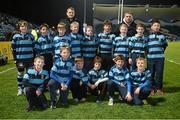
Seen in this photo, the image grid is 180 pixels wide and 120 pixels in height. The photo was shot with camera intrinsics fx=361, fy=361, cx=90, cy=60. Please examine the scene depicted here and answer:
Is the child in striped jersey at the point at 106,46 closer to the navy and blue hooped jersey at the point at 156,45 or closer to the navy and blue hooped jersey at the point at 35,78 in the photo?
the navy and blue hooped jersey at the point at 156,45

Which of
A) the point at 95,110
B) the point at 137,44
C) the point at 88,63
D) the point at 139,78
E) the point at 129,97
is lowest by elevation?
the point at 95,110

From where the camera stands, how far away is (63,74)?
27.1 ft

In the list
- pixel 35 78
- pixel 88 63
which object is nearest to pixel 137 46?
pixel 88 63

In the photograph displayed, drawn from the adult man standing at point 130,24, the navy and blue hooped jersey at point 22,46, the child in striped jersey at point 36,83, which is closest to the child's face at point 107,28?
the adult man standing at point 130,24

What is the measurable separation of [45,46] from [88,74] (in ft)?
4.82

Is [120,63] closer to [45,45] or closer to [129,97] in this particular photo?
[129,97]

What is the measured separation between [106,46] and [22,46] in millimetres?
2237

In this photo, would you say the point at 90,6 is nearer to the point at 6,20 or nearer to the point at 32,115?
the point at 6,20

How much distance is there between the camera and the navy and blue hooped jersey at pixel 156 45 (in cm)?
948

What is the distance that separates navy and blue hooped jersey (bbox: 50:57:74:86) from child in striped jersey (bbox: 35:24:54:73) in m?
1.32

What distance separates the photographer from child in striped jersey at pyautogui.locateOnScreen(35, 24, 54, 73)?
374 inches

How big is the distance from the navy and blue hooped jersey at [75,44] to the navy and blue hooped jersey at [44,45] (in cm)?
61

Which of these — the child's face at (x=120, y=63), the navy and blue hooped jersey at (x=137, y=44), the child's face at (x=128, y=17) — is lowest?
the child's face at (x=120, y=63)

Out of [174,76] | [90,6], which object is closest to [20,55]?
[174,76]
